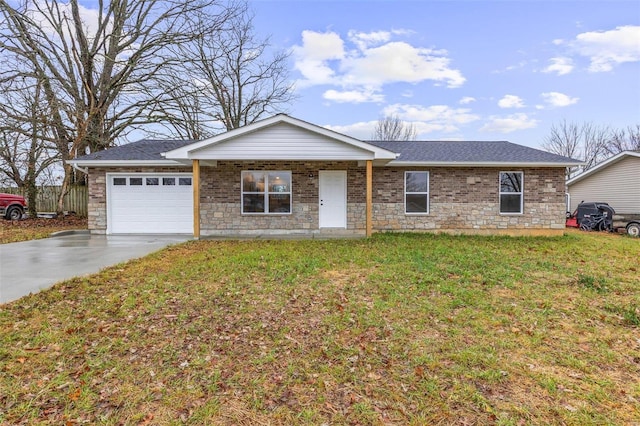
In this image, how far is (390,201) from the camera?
1177cm

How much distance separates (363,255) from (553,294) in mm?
3818

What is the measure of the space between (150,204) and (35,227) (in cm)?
542

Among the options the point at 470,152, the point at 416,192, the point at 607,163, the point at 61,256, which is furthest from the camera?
the point at 607,163

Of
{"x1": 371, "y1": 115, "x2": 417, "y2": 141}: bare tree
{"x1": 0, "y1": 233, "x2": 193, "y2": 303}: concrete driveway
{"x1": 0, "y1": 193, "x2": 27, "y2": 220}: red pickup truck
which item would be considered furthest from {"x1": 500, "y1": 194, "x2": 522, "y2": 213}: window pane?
{"x1": 371, "y1": 115, "x2": 417, "y2": 141}: bare tree

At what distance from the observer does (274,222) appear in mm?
11758

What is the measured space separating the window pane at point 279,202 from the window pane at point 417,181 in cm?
435

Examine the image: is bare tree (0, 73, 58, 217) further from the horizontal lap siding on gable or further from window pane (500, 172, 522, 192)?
window pane (500, 172, 522, 192)

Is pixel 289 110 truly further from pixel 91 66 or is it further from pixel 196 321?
pixel 196 321

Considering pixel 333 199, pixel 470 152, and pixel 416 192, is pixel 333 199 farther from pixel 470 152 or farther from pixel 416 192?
pixel 470 152

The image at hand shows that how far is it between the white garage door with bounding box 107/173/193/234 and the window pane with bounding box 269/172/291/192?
2.90 metres

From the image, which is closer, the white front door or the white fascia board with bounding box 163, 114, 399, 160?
the white fascia board with bounding box 163, 114, 399, 160

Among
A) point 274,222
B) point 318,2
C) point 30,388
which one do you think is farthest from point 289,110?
point 30,388

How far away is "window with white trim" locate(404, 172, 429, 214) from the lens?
11.8 metres

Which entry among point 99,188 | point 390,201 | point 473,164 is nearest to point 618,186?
point 473,164
